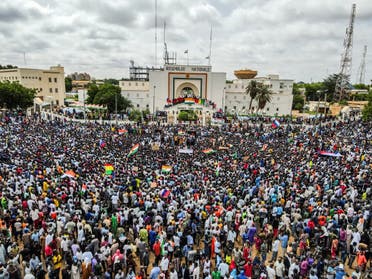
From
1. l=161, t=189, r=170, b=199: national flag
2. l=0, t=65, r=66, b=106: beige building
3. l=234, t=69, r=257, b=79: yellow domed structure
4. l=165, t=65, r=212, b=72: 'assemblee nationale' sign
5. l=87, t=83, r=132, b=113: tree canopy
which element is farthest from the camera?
l=234, t=69, r=257, b=79: yellow domed structure

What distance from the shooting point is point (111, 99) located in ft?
168

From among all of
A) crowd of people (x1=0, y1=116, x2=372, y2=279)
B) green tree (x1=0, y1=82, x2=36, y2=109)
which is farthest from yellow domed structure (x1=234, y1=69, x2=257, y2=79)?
crowd of people (x1=0, y1=116, x2=372, y2=279)

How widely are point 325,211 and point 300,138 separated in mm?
16687

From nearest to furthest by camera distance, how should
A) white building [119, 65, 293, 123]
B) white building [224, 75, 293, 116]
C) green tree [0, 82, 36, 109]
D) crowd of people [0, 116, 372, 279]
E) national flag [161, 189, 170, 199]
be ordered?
crowd of people [0, 116, 372, 279] < national flag [161, 189, 170, 199] < green tree [0, 82, 36, 109] < white building [119, 65, 293, 123] < white building [224, 75, 293, 116]

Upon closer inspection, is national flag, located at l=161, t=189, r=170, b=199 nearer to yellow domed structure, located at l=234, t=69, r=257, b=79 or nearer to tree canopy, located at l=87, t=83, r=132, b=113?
tree canopy, located at l=87, t=83, r=132, b=113

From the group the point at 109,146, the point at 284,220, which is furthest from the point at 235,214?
the point at 109,146

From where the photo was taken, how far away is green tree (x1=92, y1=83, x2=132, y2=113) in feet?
168

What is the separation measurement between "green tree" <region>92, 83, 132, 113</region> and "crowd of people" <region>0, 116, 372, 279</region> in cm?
3132

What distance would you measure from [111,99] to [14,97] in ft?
48.3

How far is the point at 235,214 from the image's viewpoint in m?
10.5

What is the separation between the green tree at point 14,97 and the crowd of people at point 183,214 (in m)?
26.2

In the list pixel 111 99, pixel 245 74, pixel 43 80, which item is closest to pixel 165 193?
pixel 111 99

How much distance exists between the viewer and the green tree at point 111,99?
5112 centimetres

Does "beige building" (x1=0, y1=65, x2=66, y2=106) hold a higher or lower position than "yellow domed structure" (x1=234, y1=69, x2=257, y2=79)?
lower
